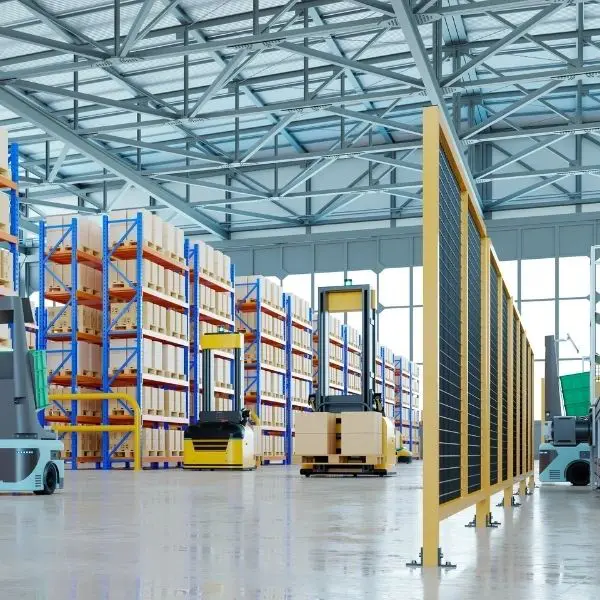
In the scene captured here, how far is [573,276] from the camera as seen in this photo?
28.9 m

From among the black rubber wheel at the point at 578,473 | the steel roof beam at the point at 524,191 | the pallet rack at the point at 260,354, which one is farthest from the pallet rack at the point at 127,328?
the steel roof beam at the point at 524,191

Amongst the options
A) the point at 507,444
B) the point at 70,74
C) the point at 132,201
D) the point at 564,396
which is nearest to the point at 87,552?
the point at 507,444

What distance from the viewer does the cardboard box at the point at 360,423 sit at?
13.8 metres

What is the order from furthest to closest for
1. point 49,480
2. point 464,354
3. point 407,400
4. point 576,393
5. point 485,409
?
point 407,400, point 576,393, point 49,480, point 485,409, point 464,354

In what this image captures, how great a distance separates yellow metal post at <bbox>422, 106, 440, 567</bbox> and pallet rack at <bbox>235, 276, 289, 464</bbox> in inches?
652

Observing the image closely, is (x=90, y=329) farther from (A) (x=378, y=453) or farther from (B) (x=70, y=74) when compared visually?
(B) (x=70, y=74)

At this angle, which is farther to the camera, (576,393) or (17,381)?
(576,393)

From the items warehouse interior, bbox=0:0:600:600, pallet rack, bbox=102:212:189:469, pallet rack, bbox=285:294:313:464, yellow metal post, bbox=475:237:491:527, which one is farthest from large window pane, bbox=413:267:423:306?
yellow metal post, bbox=475:237:491:527

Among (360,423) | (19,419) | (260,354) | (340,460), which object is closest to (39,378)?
(19,419)

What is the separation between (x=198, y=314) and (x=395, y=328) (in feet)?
45.5

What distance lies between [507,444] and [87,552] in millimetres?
4010

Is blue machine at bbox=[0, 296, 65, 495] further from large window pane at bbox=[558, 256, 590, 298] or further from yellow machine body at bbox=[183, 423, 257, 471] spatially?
large window pane at bbox=[558, 256, 590, 298]

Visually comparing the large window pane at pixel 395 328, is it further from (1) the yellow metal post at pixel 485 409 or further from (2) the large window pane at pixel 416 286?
(1) the yellow metal post at pixel 485 409

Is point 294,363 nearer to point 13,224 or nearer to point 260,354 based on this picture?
point 260,354
